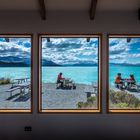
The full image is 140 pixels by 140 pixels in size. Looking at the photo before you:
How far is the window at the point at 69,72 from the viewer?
5.93 m

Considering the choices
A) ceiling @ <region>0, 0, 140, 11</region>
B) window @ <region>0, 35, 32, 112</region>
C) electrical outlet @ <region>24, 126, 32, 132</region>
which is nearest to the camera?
ceiling @ <region>0, 0, 140, 11</region>

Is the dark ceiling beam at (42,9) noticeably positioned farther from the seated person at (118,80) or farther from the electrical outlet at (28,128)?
the electrical outlet at (28,128)

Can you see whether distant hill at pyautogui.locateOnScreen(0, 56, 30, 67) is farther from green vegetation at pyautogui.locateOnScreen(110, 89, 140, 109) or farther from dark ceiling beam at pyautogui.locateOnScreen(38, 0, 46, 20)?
green vegetation at pyautogui.locateOnScreen(110, 89, 140, 109)

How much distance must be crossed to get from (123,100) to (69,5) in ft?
8.24

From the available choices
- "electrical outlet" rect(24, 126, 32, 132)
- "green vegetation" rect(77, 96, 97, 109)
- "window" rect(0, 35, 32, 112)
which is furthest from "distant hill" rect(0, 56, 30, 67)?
"green vegetation" rect(77, 96, 97, 109)

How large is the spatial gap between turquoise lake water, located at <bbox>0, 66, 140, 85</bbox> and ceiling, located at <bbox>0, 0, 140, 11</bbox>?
1353 mm

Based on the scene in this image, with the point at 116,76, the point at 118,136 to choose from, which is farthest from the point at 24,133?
the point at 116,76

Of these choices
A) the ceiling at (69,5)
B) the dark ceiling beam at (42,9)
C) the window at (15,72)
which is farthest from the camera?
the window at (15,72)

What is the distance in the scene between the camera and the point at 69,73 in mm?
5977

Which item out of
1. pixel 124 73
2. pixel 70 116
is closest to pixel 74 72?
pixel 70 116

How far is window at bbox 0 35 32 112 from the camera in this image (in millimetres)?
5902

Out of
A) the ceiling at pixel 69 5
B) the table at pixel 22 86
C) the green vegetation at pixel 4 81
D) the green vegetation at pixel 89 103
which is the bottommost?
the green vegetation at pixel 89 103

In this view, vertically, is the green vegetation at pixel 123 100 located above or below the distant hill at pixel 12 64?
below

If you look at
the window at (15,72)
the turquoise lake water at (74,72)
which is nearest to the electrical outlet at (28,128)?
the window at (15,72)
